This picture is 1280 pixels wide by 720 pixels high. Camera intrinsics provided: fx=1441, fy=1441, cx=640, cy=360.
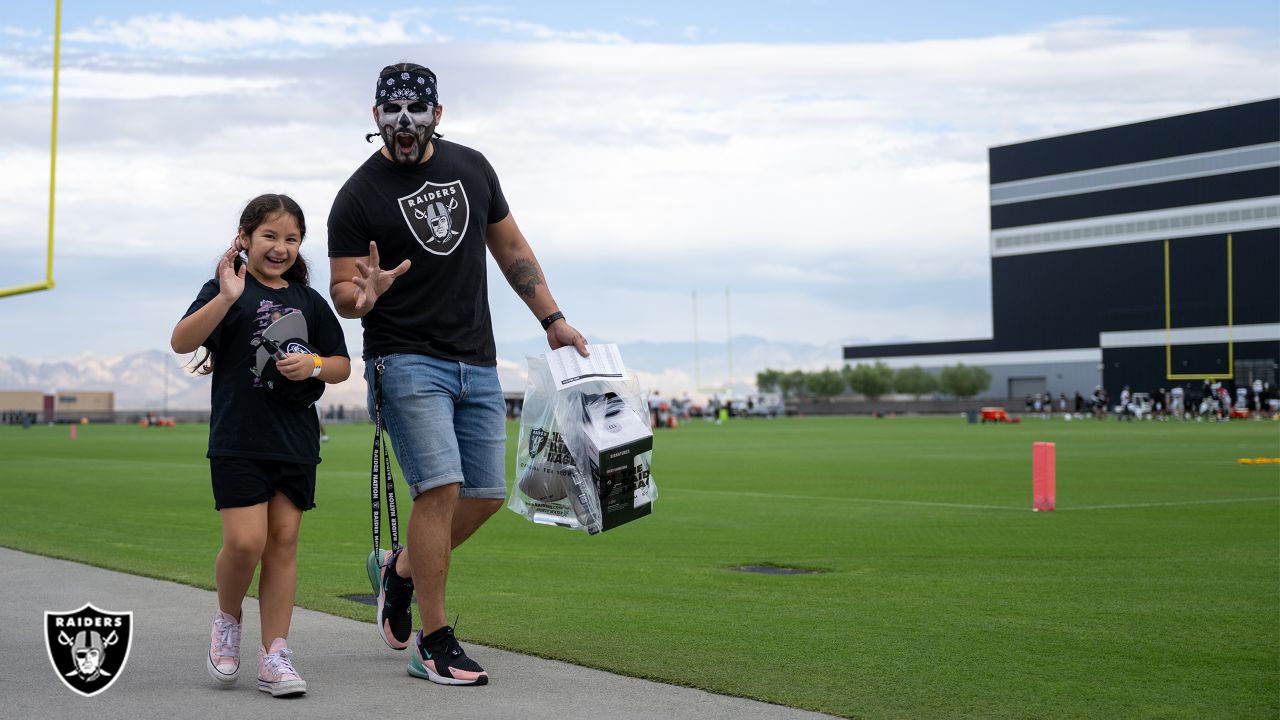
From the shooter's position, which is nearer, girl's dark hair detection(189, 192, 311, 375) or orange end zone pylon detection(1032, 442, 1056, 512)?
girl's dark hair detection(189, 192, 311, 375)

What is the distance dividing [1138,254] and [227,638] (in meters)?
104

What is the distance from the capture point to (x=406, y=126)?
223 inches

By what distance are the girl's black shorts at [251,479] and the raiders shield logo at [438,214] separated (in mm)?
1005

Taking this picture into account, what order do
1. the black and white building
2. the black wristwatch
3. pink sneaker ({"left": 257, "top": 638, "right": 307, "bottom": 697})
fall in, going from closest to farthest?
pink sneaker ({"left": 257, "top": 638, "right": 307, "bottom": 697})
the black wristwatch
the black and white building

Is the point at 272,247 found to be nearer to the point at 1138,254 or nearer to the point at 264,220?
the point at 264,220

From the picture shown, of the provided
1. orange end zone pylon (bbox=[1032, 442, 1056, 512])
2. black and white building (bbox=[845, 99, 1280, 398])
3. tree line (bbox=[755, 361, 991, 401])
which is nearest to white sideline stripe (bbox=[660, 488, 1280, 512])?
orange end zone pylon (bbox=[1032, 442, 1056, 512])

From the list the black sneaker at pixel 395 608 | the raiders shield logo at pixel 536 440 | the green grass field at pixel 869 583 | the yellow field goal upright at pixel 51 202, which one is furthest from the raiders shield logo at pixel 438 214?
the yellow field goal upright at pixel 51 202

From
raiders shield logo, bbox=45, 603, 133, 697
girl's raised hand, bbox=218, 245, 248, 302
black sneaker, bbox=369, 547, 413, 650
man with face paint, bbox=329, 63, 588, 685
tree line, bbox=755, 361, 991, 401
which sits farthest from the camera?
tree line, bbox=755, 361, 991, 401

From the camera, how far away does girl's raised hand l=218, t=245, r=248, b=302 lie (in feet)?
17.2

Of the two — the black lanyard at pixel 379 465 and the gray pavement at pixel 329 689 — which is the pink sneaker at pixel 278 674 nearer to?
the gray pavement at pixel 329 689

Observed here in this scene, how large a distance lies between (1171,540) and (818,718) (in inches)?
319

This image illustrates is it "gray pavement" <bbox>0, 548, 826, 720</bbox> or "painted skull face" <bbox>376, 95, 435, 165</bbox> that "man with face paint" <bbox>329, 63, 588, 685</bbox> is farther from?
"gray pavement" <bbox>0, 548, 826, 720</bbox>

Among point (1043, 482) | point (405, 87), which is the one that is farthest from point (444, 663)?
point (1043, 482)

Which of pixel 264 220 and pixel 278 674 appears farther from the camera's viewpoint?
pixel 264 220
